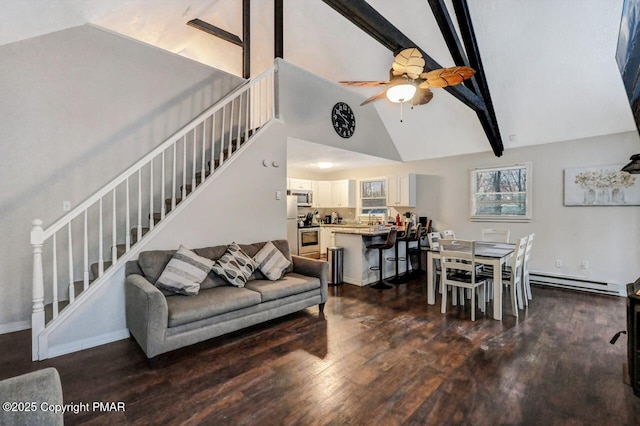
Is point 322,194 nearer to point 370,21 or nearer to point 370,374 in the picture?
point 370,21

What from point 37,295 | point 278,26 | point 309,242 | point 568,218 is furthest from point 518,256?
point 37,295

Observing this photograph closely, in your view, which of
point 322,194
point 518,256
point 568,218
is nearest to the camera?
point 518,256

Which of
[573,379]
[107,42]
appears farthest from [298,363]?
[107,42]

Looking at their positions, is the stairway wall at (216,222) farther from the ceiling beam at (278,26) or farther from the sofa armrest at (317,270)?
the ceiling beam at (278,26)

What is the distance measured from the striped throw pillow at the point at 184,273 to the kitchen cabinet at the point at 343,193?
5.16 metres

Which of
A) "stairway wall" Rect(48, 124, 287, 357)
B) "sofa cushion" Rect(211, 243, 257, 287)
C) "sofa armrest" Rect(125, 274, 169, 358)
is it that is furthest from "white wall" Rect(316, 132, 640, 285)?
"sofa armrest" Rect(125, 274, 169, 358)

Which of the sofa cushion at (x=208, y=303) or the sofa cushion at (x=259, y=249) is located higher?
the sofa cushion at (x=259, y=249)

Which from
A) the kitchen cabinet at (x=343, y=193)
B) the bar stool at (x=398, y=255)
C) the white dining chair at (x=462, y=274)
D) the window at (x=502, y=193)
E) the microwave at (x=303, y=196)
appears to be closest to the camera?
the white dining chair at (x=462, y=274)

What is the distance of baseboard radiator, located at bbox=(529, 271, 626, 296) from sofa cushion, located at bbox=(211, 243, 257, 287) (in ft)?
16.4

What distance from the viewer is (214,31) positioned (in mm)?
5188

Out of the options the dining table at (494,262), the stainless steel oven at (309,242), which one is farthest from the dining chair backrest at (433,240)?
the stainless steel oven at (309,242)

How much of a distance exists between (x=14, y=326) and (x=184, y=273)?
2.01 m

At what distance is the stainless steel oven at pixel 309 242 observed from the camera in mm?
6895

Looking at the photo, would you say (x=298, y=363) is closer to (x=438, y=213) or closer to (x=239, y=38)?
(x=438, y=213)
